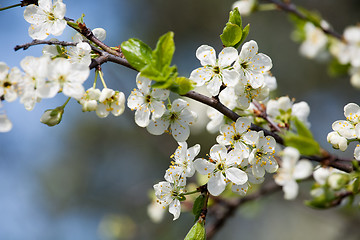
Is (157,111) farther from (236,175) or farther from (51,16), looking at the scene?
(51,16)

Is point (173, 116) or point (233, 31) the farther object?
point (173, 116)

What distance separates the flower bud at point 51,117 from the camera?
1.16m

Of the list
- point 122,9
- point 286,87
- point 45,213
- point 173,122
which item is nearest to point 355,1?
point 286,87

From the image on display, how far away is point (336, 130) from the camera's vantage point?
51.3 inches

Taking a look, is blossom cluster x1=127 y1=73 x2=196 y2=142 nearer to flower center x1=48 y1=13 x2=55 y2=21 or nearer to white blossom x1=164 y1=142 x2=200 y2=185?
white blossom x1=164 y1=142 x2=200 y2=185

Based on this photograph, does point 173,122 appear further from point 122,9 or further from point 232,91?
point 122,9

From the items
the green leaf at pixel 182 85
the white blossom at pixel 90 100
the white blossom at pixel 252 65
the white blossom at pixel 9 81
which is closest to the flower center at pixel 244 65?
the white blossom at pixel 252 65

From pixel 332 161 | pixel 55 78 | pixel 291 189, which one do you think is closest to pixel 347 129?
pixel 332 161

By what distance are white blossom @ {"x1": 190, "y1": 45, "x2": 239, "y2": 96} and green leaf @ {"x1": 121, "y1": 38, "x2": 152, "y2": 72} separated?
0.67 ft

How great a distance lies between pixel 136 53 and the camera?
3.51 feet

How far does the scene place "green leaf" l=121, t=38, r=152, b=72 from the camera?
41.7 inches

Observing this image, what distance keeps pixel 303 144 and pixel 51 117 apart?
2.66ft

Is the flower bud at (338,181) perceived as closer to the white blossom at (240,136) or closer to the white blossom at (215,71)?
the white blossom at (240,136)

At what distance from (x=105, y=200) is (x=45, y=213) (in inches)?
61.4
